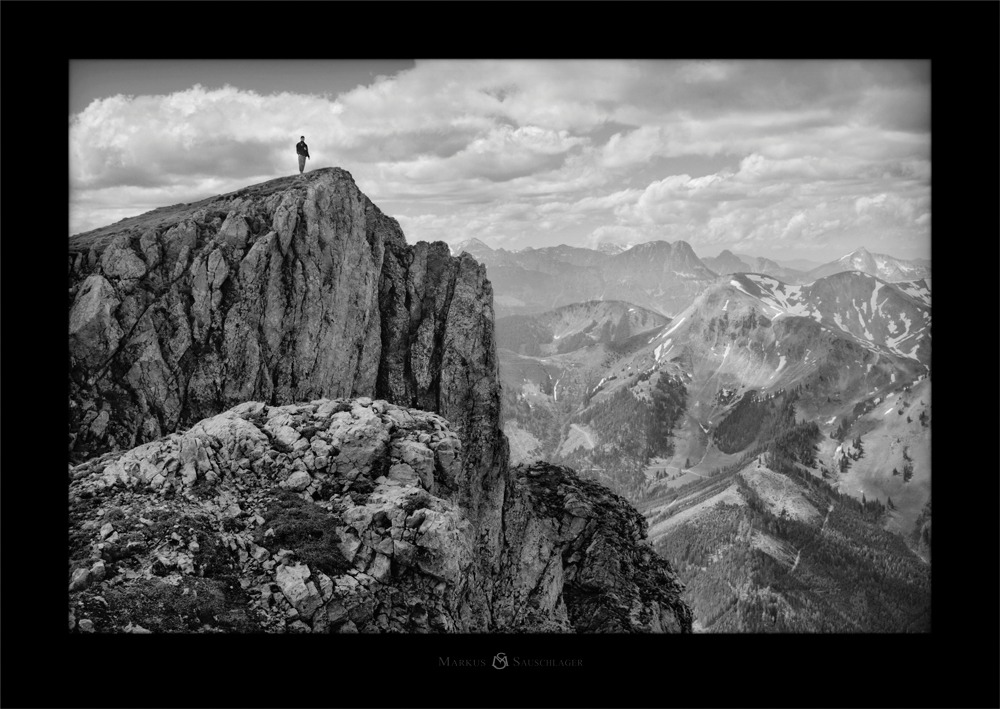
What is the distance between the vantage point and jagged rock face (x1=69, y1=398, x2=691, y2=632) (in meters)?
8.17

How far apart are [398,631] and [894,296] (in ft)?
30.9

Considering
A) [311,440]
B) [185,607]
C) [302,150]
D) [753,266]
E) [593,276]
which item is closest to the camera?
[185,607]

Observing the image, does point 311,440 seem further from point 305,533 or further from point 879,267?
point 879,267

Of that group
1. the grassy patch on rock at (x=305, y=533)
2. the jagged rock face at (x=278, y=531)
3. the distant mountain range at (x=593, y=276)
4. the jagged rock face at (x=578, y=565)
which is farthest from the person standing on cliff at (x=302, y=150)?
the jagged rock face at (x=578, y=565)

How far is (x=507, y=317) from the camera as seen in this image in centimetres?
19112

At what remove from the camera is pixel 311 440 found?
366 inches

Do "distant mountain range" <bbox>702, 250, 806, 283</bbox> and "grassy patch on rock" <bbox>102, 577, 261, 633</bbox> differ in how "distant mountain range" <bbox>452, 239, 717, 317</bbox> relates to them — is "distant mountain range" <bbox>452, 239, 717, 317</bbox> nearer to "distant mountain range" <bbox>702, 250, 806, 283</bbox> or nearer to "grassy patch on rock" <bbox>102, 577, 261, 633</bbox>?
→ "distant mountain range" <bbox>702, 250, 806, 283</bbox>

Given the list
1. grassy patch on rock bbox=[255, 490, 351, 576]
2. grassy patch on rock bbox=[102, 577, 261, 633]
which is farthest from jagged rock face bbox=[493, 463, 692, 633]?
grassy patch on rock bbox=[102, 577, 261, 633]

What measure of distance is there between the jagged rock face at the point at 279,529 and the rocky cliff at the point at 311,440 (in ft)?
0.09

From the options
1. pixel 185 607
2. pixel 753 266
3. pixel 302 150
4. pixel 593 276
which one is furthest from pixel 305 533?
pixel 593 276

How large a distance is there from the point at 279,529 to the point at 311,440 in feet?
4.57

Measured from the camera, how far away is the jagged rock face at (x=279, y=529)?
8172 mm

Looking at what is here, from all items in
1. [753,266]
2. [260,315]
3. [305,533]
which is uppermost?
[753,266]
